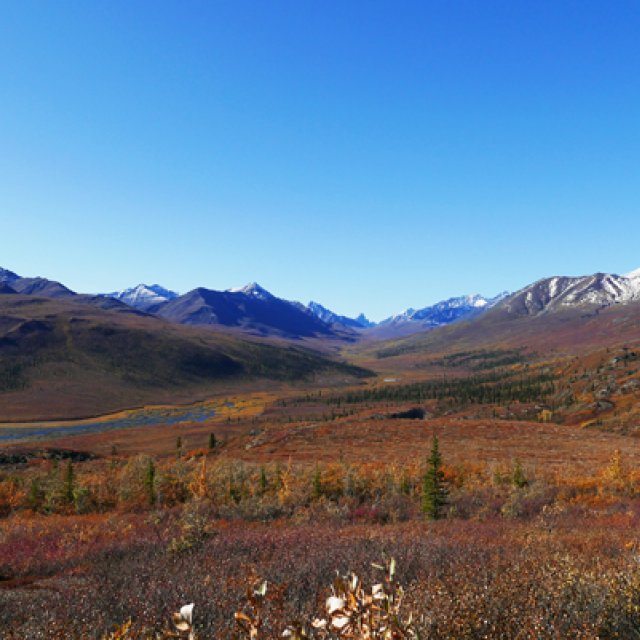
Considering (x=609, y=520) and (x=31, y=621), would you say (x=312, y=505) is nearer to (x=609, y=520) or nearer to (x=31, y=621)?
(x=609, y=520)

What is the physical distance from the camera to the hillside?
397 ft

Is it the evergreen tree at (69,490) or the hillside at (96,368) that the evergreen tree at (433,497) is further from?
the hillside at (96,368)

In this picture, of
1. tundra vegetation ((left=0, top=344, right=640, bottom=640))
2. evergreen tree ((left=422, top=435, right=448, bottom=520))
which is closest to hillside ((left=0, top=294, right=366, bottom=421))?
tundra vegetation ((left=0, top=344, right=640, bottom=640))

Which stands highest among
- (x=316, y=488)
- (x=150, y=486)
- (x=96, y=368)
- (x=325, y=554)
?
(x=325, y=554)

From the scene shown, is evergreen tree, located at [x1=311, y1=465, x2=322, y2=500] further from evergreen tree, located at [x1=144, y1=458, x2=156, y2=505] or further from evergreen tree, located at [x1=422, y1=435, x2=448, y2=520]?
evergreen tree, located at [x1=144, y1=458, x2=156, y2=505]

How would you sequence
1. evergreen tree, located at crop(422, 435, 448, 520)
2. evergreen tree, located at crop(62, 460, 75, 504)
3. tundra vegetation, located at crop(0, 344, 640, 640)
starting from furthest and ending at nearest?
evergreen tree, located at crop(62, 460, 75, 504) → evergreen tree, located at crop(422, 435, 448, 520) → tundra vegetation, located at crop(0, 344, 640, 640)

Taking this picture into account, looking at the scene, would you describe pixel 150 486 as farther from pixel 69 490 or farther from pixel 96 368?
pixel 96 368

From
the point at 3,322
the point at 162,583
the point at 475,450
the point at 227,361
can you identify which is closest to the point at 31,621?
the point at 162,583

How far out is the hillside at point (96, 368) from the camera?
121 m

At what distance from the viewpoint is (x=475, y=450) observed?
105ft

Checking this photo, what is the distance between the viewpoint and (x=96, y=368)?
501ft

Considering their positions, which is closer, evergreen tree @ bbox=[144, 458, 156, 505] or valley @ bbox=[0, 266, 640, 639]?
valley @ bbox=[0, 266, 640, 639]

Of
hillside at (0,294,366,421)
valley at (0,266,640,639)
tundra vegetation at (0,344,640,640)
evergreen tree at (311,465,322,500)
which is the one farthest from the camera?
hillside at (0,294,366,421)

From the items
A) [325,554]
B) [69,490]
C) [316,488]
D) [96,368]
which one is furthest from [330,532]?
[96,368]
